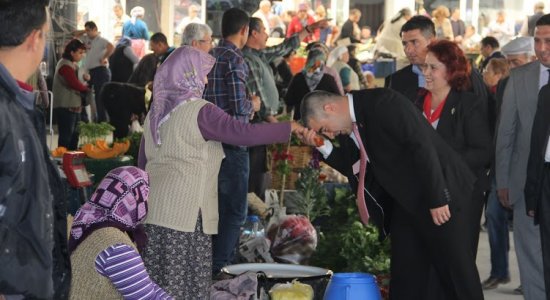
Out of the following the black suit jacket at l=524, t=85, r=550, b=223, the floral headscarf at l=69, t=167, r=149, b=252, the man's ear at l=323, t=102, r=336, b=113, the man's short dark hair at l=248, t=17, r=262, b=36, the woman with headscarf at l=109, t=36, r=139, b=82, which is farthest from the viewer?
the woman with headscarf at l=109, t=36, r=139, b=82

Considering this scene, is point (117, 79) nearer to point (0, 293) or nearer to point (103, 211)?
point (103, 211)

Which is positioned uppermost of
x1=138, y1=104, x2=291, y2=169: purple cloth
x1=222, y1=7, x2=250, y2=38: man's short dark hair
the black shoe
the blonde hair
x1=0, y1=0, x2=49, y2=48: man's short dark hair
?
x1=0, y1=0, x2=49, y2=48: man's short dark hair

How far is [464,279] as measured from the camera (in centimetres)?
607

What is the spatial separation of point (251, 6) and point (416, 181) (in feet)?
50.0

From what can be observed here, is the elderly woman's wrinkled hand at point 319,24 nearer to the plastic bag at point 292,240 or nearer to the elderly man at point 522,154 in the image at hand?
the plastic bag at point 292,240

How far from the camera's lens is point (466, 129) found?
255 inches

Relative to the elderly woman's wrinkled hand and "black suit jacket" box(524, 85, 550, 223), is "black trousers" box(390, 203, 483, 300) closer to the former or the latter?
"black suit jacket" box(524, 85, 550, 223)

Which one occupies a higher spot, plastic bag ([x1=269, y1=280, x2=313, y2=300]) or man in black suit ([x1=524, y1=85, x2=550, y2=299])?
man in black suit ([x1=524, y1=85, x2=550, y2=299])

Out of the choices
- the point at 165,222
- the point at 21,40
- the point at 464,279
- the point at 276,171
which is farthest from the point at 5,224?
the point at 276,171

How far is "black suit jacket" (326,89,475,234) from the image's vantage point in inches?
227

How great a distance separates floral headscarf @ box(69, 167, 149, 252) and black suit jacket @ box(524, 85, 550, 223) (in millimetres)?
2651

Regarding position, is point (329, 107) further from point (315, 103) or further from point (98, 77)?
point (98, 77)

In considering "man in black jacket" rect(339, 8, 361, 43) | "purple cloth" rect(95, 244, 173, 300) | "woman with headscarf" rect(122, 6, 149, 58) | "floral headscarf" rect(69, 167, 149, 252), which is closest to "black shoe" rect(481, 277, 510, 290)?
"floral headscarf" rect(69, 167, 149, 252)

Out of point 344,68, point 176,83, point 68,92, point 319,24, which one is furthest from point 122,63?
point 176,83
